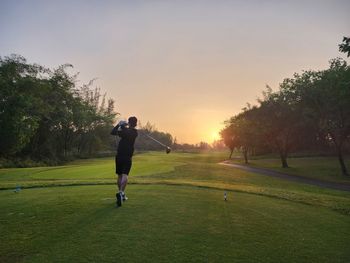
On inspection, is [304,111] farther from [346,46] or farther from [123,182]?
[123,182]

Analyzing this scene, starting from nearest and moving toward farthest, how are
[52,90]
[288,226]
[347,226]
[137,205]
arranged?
[288,226] → [347,226] → [137,205] → [52,90]

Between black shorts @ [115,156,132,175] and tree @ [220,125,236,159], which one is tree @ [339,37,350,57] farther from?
tree @ [220,125,236,159]

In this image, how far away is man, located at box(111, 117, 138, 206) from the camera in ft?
32.4

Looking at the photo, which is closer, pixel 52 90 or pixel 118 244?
pixel 118 244

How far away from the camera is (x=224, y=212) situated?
869 centimetres

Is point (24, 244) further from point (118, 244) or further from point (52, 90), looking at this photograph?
→ point (52, 90)

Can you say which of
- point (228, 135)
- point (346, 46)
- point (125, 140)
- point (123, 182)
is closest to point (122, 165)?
point (123, 182)

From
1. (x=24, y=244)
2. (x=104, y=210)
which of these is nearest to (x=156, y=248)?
(x=24, y=244)

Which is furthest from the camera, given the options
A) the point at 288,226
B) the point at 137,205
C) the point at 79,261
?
the point at 137,205

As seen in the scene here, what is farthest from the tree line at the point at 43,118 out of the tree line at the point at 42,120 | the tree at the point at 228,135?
the tree at the point at 228,135

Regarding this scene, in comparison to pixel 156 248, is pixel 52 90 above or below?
above

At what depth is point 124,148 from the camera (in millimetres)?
10062

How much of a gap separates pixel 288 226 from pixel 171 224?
2872 millimetres

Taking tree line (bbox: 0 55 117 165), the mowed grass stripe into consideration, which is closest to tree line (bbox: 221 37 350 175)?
the mowed grass stripe
